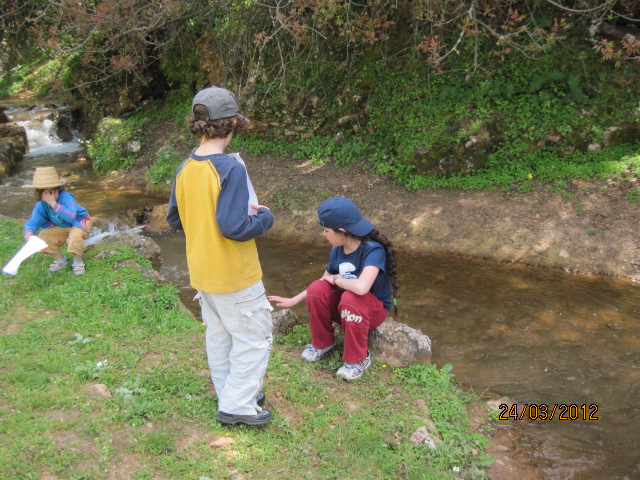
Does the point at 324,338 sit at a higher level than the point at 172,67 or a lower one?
lower

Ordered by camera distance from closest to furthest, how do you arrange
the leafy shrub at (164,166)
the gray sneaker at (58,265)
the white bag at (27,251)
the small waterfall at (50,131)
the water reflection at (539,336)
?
the water reflection at (539,336) → the white bag at (27,251) → the gray sneaker at (58,265) → the leafy shrub at (164,166) → the small waterfall at (50,131)

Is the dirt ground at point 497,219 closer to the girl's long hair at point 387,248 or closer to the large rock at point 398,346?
the large rock at point 398,346

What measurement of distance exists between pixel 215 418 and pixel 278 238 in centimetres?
562

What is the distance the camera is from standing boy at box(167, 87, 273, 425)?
2.48 m

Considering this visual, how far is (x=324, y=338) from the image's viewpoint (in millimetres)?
4008

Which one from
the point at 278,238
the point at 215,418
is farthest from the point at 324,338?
the point at 278,238

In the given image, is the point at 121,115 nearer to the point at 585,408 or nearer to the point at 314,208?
the point at 314,208

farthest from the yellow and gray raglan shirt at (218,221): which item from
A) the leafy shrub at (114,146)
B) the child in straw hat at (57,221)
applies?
the leafy shrub at (114,146)

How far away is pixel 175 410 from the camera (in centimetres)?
315

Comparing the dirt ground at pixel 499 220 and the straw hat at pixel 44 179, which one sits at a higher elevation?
the straw hat at pixel 44 179

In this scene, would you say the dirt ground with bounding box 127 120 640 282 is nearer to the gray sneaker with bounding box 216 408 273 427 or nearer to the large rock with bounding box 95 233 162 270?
the large rock with bounding box 95 233 162 270

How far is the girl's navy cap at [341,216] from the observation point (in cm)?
347
